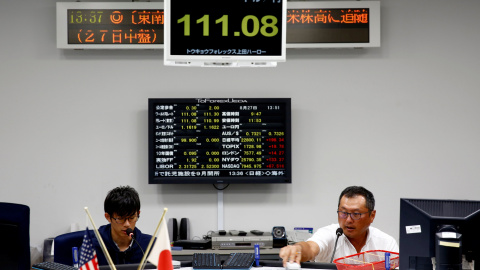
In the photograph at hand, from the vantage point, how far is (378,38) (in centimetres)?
410

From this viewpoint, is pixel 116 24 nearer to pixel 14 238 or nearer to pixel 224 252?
pixel 224 252

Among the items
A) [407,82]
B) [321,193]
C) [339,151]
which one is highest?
Answer: [407,82]

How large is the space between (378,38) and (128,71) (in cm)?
197

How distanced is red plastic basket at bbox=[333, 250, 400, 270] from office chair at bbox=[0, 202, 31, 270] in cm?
137

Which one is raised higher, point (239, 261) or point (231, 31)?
point (231, 31)

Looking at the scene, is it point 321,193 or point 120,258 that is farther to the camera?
point 321,193

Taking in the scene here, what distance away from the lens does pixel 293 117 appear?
4227 mm

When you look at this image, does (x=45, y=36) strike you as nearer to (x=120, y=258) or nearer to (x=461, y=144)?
(x=120, y=258)

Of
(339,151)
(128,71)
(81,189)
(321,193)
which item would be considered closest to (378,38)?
(339,151)

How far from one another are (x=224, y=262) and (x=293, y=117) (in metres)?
1.98

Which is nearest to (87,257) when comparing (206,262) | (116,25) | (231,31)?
(206,262)

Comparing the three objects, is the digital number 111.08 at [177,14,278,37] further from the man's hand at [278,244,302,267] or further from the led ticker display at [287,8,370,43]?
the led ticker display at [287,8,370,43]

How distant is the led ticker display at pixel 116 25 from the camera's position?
13.5ft

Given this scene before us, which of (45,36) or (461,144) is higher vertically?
(45,36)
